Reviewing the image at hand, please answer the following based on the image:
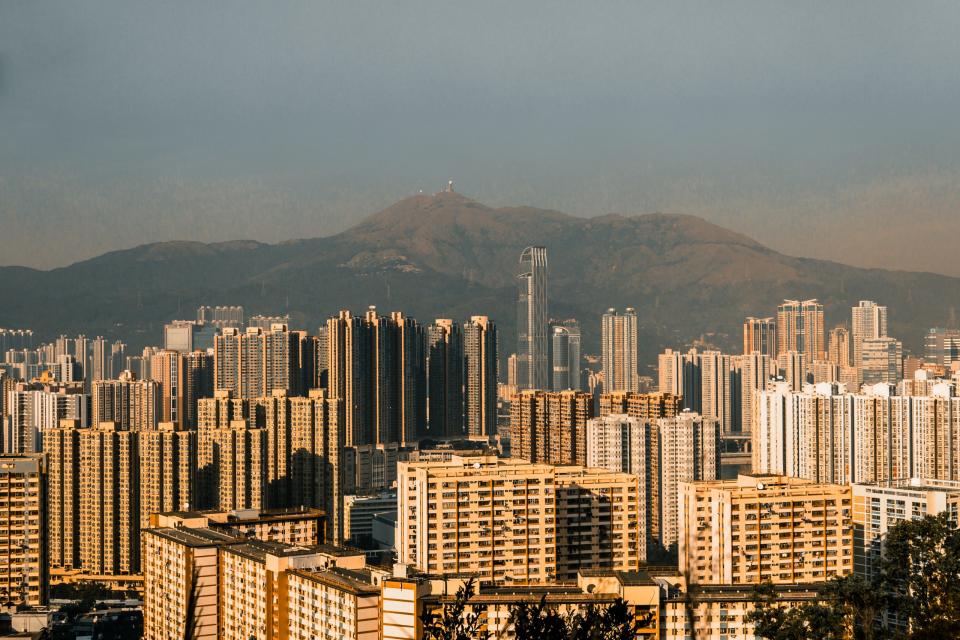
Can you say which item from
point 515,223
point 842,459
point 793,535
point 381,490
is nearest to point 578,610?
point 793,535

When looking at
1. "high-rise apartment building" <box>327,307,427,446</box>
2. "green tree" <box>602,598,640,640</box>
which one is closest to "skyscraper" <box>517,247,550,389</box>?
"high-rise apartment building" <box>327,307,427,446</box>

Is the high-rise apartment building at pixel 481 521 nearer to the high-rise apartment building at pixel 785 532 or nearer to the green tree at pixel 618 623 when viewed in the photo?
the high-rise apartment building at pixel 785 532

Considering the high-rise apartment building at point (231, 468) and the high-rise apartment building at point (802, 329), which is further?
the high-rise apartment building at point (802, 329)

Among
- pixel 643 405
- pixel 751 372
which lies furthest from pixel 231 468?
pixel 751 372

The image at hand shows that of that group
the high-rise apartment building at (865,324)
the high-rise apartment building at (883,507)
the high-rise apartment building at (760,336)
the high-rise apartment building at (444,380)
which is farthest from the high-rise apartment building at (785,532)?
the high-rise apartment building at (760,336)

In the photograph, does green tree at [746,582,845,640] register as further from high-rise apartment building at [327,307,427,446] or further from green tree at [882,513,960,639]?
high-rise apartment building at [327,307,427,446]

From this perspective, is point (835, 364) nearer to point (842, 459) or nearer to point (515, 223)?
point (842, 459)
